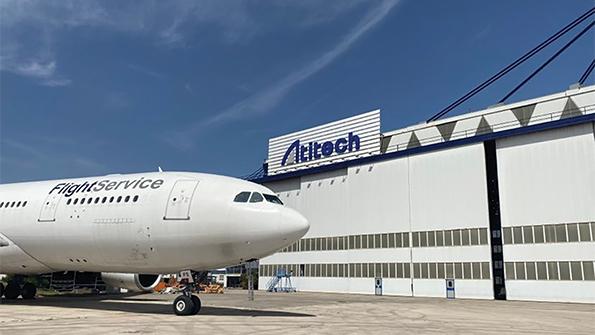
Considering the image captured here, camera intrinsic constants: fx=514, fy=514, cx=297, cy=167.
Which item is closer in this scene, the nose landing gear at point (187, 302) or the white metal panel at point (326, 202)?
the nose landing gear at point (187, 302)

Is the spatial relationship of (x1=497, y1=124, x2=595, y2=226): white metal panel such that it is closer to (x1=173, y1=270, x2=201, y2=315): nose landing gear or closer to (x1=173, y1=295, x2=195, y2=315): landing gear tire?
(x1=173, y1=270, x2=201, y2=315): nose landing gear

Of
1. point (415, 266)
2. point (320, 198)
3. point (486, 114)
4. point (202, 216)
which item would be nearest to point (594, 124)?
point (486, 114)

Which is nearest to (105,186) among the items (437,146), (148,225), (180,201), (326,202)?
(148,225)

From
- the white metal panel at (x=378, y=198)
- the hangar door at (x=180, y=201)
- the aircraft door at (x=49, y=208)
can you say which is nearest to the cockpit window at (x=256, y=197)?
the hangar door at (x=180, y=201)

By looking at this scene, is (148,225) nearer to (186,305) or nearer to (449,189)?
(186,305)

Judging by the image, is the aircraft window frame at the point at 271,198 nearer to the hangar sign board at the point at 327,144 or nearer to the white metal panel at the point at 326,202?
the white metal panel at the point at 326,202

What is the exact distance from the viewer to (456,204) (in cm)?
3625

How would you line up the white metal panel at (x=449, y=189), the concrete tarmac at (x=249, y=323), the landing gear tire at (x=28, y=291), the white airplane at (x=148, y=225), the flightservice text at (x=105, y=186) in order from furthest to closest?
the white metal panel at (x=449, y=189)
the landing gear tire at (x=28, y=291)
the flightservice text at (x=105, y=186)
the white airplane at (x=148, y=225)
the concrete tarmac at (x=249, y=323)

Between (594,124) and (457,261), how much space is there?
12.3m

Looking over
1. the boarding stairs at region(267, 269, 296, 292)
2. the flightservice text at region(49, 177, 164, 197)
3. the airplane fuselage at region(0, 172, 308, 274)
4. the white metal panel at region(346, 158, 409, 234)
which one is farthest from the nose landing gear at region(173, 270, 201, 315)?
the boarding stairs at region(267, 269, 296, 292)

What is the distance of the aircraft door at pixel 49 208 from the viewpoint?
19.9 m

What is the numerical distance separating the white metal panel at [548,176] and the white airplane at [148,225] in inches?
853

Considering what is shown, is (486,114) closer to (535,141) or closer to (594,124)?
(535,141)

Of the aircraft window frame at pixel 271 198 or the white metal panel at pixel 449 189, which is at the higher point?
the white metal panel at pixel 449 189
